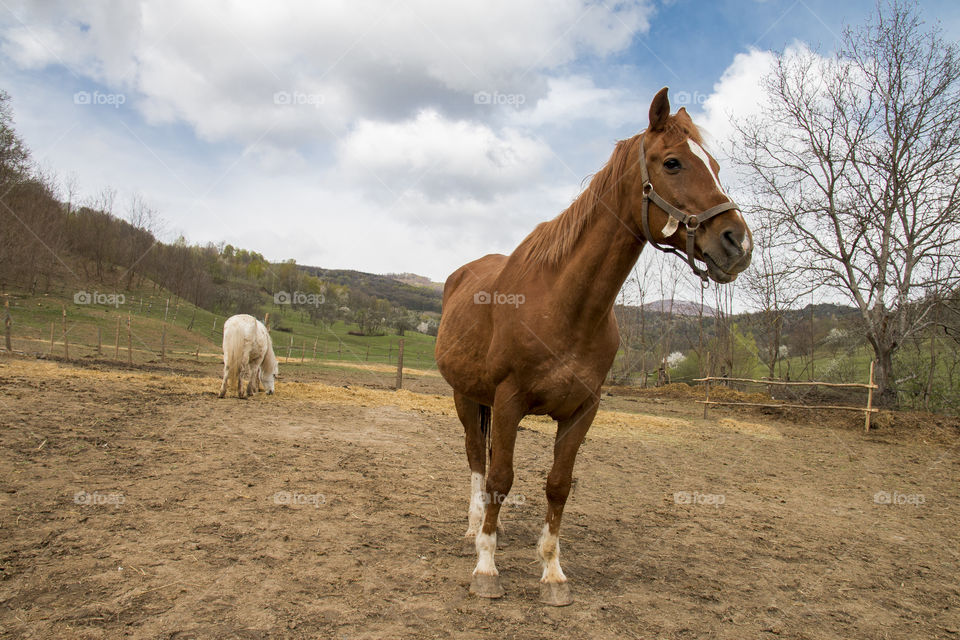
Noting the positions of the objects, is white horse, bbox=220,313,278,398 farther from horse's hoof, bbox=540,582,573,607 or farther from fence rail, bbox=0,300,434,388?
horse's hoof, bbox=540,582,573,607

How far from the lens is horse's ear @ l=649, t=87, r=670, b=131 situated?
2.64m

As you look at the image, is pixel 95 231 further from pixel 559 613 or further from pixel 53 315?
pixel 559 613

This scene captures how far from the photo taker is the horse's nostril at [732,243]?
7.52 ft

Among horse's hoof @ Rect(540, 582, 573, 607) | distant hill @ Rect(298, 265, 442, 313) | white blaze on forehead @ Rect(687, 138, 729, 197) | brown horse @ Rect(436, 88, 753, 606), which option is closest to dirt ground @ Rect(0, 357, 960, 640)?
horse's hoof @ Rect(540, 582, 573, 607)

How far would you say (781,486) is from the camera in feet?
22.9

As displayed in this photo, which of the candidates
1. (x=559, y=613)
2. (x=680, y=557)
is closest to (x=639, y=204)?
(x=559, y=613)

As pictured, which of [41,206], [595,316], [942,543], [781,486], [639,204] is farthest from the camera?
[41,206]

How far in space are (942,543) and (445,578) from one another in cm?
497

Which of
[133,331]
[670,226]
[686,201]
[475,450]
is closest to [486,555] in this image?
[475,450]

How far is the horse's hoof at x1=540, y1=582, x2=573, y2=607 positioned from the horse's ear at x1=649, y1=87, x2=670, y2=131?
278 centimetres

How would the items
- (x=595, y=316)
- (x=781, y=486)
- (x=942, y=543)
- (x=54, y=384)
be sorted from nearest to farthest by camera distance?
(x=595, y=316), (x=942, y=543), (x=781, y=486), (x=54, y=384)

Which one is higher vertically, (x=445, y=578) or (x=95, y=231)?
(x=95, y=231)

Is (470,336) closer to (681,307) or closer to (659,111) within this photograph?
(659,111)

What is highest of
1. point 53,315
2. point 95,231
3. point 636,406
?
point 95,231
